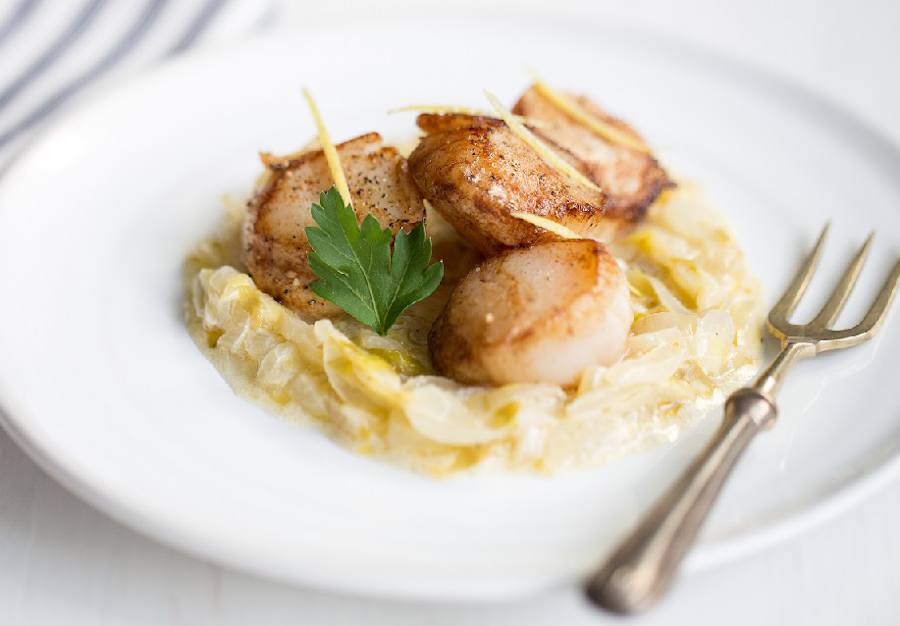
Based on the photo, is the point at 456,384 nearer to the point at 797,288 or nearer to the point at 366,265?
the point at 366,265

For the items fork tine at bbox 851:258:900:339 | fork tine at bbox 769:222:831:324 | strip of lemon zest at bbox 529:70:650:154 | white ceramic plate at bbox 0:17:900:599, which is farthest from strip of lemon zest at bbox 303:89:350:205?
fork tine at bbox 851:258:900:339

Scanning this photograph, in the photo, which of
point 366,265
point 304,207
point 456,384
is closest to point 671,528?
point 456,384

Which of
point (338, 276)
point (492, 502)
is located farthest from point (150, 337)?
point (492, 502)

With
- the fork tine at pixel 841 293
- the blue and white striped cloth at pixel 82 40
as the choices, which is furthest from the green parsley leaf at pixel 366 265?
the blue and white striped cloth at pixel 82 40

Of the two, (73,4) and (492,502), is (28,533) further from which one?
(73,4)

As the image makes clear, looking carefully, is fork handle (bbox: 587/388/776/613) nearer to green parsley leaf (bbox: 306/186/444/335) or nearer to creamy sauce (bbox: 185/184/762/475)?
creamy sauce (bbox: 185/184/762/475)

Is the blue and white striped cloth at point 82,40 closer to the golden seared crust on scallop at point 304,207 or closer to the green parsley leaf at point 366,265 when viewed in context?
the golden seared crust on scallop at point 304,207
